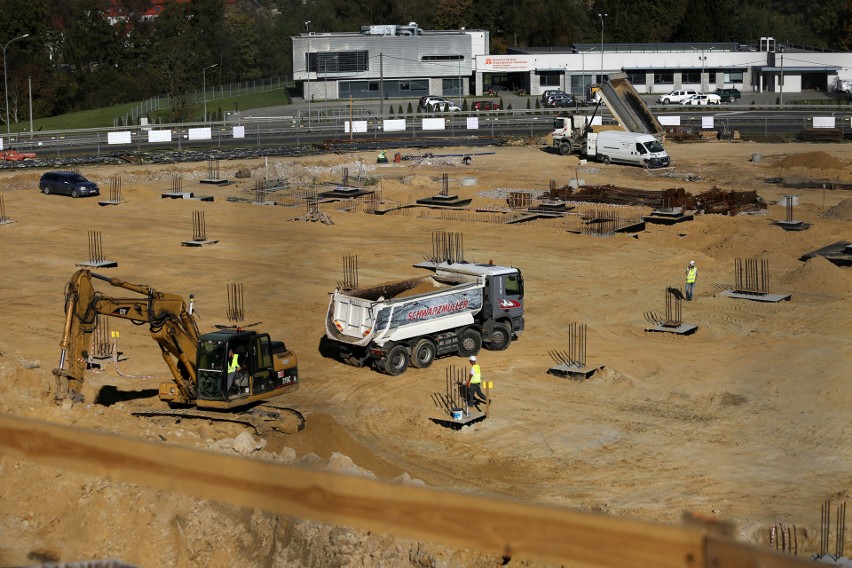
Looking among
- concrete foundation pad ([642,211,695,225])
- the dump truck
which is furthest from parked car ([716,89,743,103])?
concrete foundation pad ([642,211,695,225])

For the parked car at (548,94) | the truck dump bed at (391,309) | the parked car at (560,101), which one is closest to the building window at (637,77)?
the parked car at (548,94)

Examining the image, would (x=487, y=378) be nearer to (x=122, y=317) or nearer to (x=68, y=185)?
(x=122, y=317)

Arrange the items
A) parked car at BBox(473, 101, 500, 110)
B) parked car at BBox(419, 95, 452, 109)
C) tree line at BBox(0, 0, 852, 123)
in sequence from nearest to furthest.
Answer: parked car at BBox(419, 95, 452, 109), parked car at BBox(473, 101, 500, 110), tree line at BBox(0, 0, 852, 123)

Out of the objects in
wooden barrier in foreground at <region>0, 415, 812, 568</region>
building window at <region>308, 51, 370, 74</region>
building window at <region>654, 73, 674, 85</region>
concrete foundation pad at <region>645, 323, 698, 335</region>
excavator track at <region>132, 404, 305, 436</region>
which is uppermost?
building window at <region>308, 51, 370, 74</region>

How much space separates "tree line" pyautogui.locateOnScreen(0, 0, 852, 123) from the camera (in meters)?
116

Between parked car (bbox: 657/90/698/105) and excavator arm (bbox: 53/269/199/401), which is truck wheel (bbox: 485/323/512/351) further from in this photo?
parked car (bbox: 657/90/698/105)

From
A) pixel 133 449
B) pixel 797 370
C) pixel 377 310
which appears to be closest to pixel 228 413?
pixel 377 310

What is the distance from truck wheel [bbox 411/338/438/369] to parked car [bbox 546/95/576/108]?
248 ft

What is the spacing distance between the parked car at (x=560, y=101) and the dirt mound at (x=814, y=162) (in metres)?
37.1

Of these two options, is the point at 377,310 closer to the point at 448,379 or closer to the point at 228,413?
the point at 448,379

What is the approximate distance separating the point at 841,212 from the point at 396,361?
2923cm

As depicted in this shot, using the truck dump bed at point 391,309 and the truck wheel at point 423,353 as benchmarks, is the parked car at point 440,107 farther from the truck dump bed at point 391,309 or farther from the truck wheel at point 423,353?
the truck wheel at point 423,353

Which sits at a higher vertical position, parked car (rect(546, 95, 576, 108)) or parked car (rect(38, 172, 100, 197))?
parked car (rect(546, 95, 576, 108))

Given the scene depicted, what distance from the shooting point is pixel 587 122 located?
73812 mm
